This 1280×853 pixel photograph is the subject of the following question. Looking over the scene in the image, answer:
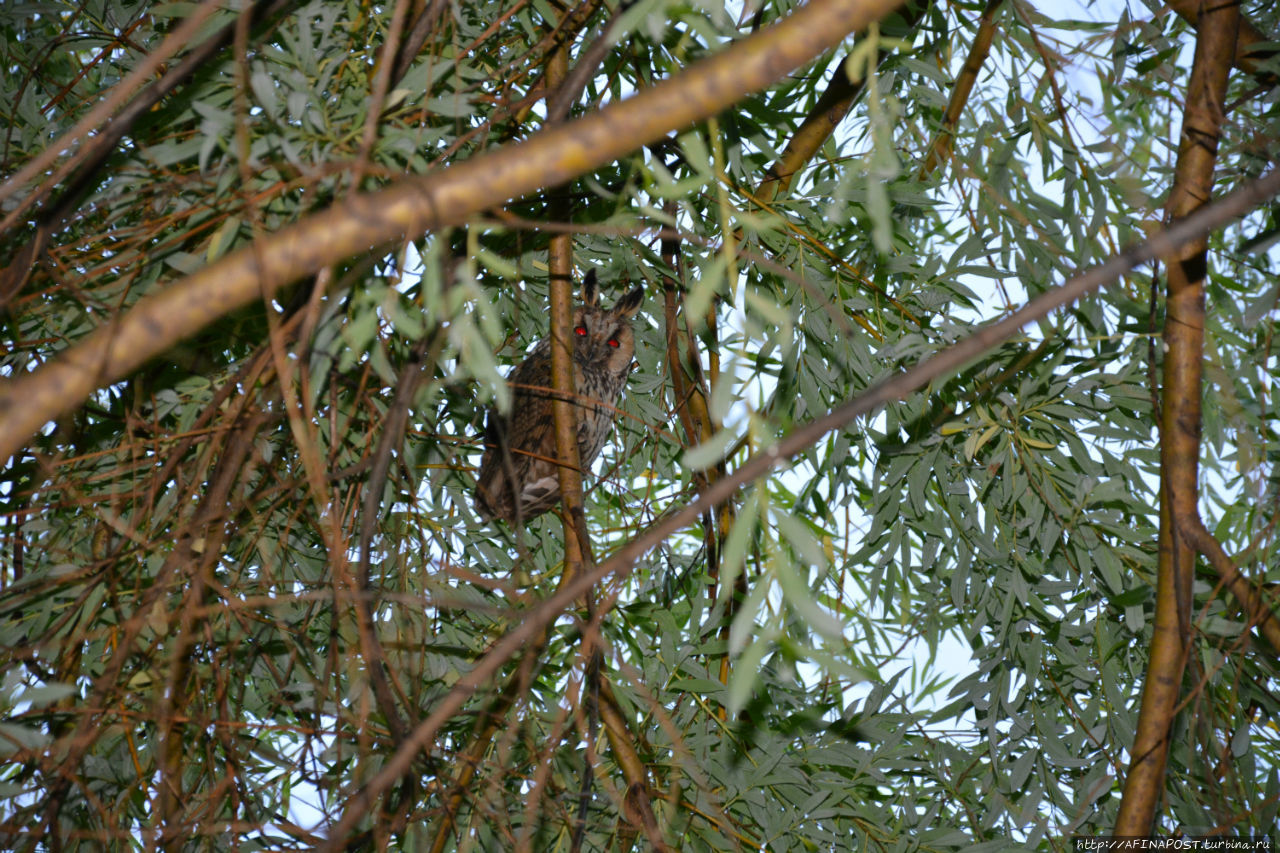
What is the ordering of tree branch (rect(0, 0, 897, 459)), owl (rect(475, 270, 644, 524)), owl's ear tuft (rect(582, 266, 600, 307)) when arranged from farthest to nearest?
owl's ear tuft (rect(582, 266, 600, 307)) → owl (rect(475, 270, 644, 524)) → tree branch (rect(0, 0, 897, 459))

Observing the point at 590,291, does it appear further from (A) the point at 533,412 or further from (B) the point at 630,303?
(A) the point at 533,412

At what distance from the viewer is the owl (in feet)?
5.75

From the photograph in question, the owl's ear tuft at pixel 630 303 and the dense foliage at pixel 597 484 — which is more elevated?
the owl's ear tuft at pixel 630 303

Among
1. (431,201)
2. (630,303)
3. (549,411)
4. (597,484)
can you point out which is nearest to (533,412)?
(549,411)

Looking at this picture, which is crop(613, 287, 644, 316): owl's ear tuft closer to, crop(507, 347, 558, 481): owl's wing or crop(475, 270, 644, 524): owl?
crop(475, 270, 644, 524): owl

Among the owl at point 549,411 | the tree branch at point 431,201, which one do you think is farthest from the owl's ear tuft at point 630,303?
the tree branch at point 431,201

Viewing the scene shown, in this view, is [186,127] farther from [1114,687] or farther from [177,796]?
[1114,687]

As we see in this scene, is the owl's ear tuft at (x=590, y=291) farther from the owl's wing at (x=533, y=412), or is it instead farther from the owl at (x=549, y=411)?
the owl's wing at (x=533, y=412)

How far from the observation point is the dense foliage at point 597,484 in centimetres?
102

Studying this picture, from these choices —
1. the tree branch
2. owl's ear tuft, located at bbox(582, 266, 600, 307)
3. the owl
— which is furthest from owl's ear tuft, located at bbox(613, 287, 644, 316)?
the tree branch

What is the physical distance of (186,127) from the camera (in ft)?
3.88

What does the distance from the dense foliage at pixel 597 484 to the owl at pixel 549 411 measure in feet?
0.33

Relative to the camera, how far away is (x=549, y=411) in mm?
1959

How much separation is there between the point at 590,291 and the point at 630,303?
189 mm
